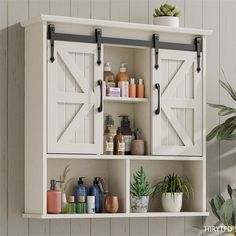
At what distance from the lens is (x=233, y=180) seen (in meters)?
4.57

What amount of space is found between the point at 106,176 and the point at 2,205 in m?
0.63

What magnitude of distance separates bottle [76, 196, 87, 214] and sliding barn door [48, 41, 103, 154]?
261mm

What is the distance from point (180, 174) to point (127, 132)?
456 mm

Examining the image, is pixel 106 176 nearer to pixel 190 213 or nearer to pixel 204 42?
pixel 190 213

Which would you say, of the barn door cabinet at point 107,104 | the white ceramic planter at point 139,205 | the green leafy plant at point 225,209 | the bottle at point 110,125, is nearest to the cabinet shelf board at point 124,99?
the barn door cabinet at point 107,104

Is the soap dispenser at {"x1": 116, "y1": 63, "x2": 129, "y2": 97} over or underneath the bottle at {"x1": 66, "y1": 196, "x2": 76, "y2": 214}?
over

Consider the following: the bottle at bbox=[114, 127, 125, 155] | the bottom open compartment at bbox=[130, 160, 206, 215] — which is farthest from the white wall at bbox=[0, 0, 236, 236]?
the bottle at bbox=[114, 127, 125, 155]

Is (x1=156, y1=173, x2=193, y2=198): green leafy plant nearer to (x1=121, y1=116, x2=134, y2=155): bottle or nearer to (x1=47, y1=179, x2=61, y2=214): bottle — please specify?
(x1=121, y1=116, x2=134, y2=155): bottle

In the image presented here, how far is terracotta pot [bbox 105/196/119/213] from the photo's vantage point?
13.0ft

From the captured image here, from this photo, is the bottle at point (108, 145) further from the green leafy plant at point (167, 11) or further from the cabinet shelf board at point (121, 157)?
the green leafy plant at point (167, 11)

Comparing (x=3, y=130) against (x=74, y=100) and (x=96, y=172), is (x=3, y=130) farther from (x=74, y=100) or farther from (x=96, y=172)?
(x=96, y=172)

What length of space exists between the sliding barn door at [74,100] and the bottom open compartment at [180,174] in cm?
44

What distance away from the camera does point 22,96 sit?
4.02 metres

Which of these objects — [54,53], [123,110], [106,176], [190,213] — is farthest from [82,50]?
[190,213]
